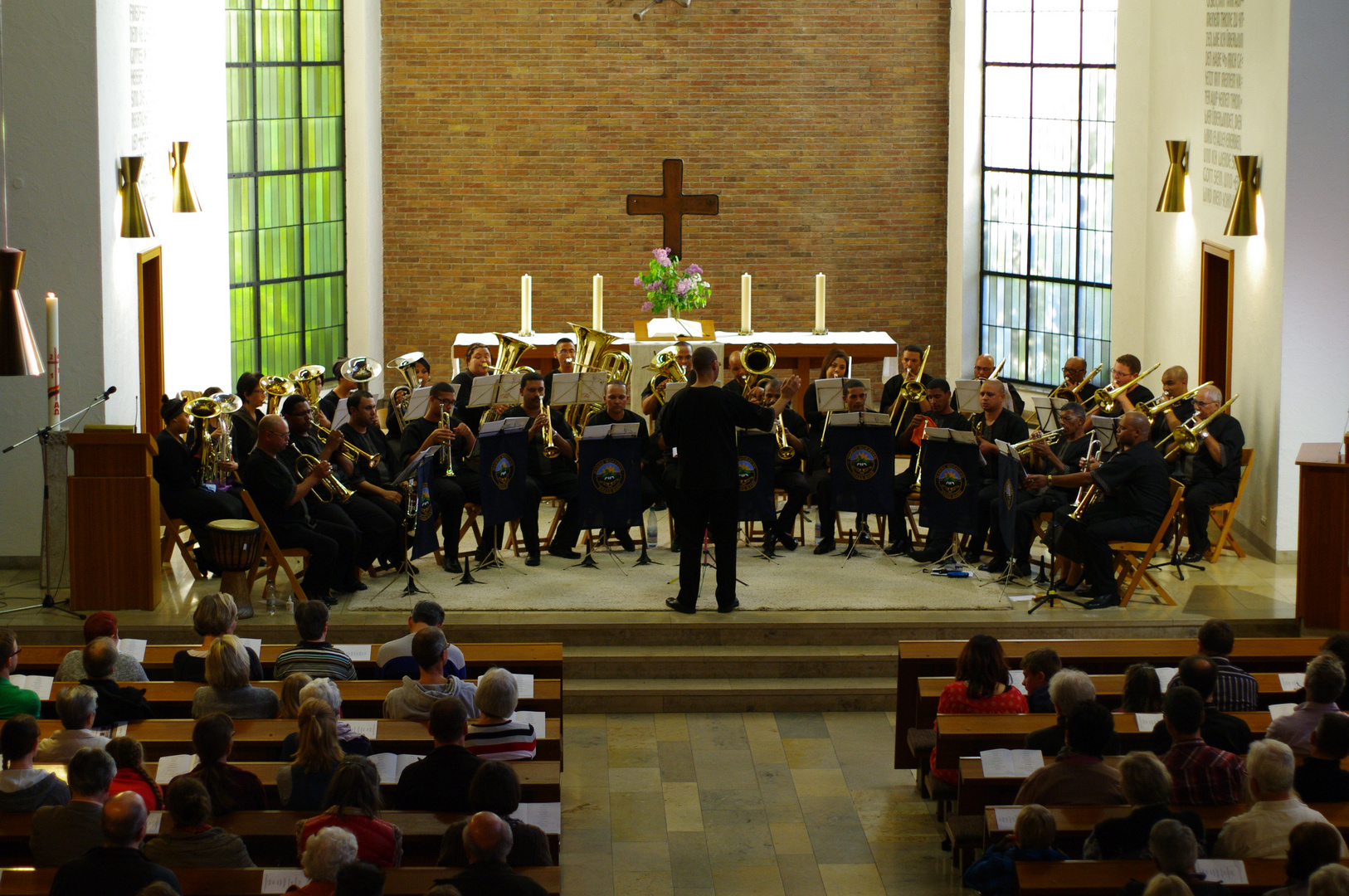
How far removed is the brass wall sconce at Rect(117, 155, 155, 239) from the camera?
9.80 meters

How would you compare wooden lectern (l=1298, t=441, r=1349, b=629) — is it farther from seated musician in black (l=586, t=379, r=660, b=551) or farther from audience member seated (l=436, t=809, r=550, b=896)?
audience member seated (l=436, t=809, r=550, b=896)

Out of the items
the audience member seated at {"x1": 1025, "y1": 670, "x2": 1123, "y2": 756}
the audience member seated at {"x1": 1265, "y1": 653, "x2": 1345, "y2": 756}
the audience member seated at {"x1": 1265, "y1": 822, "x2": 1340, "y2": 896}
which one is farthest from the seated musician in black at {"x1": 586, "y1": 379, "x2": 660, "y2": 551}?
the audience member seated at {"x1": 1265, "y1": 822, "x2": 1340, "y2": 896}

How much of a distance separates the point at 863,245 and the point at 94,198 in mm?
8198

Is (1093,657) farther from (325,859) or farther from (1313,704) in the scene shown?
(325,859)

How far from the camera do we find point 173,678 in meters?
6.75

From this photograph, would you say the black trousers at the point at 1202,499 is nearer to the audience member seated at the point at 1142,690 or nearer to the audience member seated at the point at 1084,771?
the audience member seated at the point at 1142,690

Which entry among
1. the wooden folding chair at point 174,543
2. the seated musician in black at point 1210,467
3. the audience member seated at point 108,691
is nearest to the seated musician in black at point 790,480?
the seated musician in black at point 1210,467

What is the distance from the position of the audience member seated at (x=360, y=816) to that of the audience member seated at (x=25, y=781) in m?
1.01

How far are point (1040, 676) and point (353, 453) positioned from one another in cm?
487

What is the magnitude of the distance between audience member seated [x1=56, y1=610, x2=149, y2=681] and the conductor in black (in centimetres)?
324

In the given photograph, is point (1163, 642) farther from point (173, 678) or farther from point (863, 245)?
point (863, 245)

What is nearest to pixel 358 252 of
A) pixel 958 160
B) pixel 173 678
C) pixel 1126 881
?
pixel 958 160

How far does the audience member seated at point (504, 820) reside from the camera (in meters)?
4.51

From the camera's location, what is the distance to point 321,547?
8750 mm
